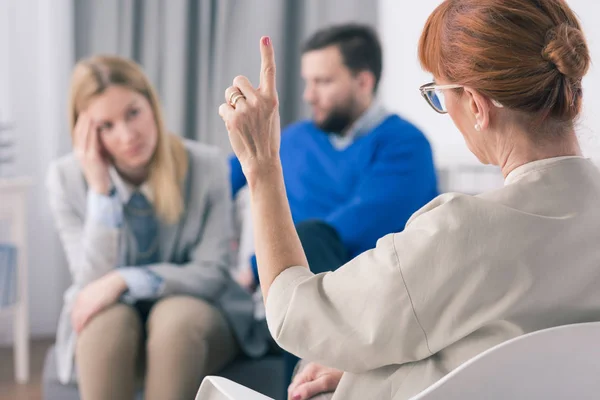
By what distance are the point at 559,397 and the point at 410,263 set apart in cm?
23

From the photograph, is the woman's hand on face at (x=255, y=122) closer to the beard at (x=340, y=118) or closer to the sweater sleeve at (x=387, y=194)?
the sweater sleeve at (x=387, y=194)

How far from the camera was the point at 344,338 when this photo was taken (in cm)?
100

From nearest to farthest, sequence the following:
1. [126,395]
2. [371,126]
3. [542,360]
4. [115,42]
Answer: [542,360], [126,395], [371,126], [115,42]

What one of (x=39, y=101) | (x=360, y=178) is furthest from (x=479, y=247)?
(x=39, y=101)

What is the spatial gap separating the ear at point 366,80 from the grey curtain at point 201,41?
926mm

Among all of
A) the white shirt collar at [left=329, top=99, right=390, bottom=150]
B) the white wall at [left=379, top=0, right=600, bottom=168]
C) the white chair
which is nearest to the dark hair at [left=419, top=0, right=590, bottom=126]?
the white chair

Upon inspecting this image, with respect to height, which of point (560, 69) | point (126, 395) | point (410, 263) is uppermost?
point (560, 69)

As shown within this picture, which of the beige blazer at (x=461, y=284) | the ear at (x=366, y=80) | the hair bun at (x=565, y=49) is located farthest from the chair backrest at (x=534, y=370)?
the ear at (x=366, y=80)

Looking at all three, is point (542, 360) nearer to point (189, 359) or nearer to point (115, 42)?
point (189, 359)

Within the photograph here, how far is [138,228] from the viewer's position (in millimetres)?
2199

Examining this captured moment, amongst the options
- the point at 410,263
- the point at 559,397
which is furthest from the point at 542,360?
the point at 410,263

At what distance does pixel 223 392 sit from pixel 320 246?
1.05 metres

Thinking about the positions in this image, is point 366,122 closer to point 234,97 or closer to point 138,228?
point 138,228

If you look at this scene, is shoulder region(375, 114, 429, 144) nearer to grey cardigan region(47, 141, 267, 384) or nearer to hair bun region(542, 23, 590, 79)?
grey cardigan region(47, 141, 267, 384)
